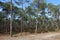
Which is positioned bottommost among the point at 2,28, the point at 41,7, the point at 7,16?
the point at 2,28

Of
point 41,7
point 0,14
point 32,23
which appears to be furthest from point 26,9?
point 32,23

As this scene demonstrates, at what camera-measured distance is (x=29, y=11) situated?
32.6 meters

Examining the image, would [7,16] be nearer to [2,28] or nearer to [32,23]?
[2,28]

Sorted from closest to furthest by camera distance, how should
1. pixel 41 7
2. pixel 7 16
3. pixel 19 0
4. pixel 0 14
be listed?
pixel 19 0
pixel 0 14
pixel 7 16
pixel 41 7

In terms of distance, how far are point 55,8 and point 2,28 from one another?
1649 cm

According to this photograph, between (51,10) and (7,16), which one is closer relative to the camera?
(7,16)

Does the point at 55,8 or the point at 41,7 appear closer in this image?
the point at 41,7

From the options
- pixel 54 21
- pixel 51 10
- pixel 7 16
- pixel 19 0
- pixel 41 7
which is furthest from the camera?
pixel 54 21

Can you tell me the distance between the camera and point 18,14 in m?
30.8

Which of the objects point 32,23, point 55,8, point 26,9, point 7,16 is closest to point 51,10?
point 55,8

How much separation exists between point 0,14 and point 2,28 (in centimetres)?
499

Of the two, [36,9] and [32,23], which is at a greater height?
[36,9]

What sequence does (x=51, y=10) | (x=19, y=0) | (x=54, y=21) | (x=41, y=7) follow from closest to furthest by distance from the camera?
(x=19, y=0), (x=41, y=7), (x=51, y=10), (x=54, y=21)

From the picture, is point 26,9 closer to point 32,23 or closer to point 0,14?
point 0,14
